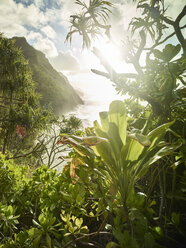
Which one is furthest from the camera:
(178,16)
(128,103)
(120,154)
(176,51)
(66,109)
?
(66,109)

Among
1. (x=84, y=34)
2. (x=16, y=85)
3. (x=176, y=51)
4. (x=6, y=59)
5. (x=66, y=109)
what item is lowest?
(x=176, y=51)

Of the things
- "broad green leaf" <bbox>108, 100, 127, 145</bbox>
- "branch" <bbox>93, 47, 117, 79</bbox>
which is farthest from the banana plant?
"branch" <bbox>93, 47, 117, 79</bbox>

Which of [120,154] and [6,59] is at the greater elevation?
[6,59]

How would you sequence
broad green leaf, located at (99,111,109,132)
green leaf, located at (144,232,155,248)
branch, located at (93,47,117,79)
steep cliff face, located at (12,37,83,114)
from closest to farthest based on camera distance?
green leaf, located at (144,232,155,248) → broad green leaf, located at (99,111,109,132) → branch, located at (93,47,117,79) → steep cliff face, located at (12,37,83,114)

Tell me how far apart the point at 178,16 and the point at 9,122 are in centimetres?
640

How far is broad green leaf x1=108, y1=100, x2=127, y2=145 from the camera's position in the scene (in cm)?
48

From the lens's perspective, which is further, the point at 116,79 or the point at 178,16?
the point at 178,16

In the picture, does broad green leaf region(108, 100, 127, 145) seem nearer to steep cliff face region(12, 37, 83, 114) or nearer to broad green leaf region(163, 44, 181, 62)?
broad green leaf region(163, 44, 181, 62)

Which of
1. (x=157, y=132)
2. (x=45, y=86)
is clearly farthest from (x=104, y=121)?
(x=45, y=86)

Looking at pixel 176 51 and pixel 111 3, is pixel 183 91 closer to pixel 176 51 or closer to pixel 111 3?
pixel 176 51

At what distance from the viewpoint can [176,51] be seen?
0.59 meters

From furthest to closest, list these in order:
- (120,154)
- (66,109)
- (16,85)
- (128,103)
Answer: (66,109)
(16,85)
(128,103)
(120,154)

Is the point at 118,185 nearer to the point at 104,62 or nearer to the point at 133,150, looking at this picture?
the point at 133,150

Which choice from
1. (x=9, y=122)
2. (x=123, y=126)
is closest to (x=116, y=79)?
(x=123, y=126)
